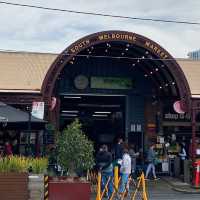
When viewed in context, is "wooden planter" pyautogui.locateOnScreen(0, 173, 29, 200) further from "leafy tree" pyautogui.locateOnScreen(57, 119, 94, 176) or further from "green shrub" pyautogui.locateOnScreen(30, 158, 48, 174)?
"leafy tree" pyautogui.locateOnScreen(57, 119, 94, 176)

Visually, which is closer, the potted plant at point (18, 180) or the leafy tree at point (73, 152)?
the potted plant at point (18, 180)

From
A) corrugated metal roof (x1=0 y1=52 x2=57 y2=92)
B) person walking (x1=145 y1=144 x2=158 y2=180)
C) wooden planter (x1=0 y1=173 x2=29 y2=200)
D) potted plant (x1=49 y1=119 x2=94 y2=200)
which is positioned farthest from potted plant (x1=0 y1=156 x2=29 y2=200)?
person walking (x1=145 y1=144 x2=158 y2=180)

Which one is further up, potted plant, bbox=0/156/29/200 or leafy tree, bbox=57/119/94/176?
leafy tree, bbox=57/119/94/176

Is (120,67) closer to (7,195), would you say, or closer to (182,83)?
(182,83)

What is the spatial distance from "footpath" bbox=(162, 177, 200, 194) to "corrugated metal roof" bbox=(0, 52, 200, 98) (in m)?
4.06

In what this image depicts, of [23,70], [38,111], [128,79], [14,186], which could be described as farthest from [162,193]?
[23,70]

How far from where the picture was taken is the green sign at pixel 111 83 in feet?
93.0

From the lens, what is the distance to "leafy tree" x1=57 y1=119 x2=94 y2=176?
18.5 metres

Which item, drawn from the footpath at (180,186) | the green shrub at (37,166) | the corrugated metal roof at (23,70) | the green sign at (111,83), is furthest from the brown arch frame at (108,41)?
the green shrub at (37,166)

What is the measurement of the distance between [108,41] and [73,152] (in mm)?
7157

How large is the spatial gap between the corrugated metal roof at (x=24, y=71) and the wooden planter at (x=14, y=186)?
7488 millimetres

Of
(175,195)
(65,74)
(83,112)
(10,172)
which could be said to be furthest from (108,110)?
(10,172)

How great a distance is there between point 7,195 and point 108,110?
15.0 metres

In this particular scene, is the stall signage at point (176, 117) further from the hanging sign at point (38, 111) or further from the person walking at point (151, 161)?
the hanging sign at point (38, 111)
